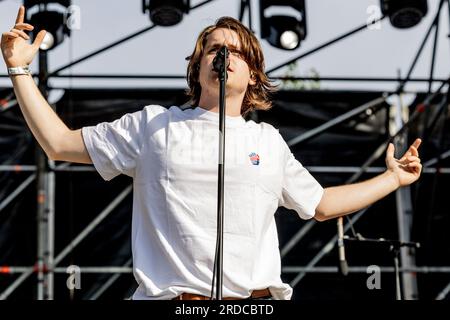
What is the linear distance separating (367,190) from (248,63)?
55 cm

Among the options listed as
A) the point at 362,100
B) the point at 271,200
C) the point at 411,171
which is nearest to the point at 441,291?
the point at 362,100

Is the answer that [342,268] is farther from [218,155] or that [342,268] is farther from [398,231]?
[218,155]

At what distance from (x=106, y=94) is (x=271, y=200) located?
16.2 ft

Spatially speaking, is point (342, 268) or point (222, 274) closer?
point (222, 274)

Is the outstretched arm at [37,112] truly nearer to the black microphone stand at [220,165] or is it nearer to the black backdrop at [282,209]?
the black microphone stand at [220,165]

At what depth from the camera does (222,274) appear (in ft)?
7.07

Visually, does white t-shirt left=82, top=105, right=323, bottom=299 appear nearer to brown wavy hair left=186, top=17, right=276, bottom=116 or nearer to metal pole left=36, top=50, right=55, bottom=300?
brown wavy hair left=186, top=17, right=276, bottom=116

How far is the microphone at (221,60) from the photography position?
2391mm

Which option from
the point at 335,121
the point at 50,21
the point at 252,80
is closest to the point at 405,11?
the point at 335,121

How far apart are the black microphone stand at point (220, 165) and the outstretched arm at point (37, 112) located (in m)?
0.40

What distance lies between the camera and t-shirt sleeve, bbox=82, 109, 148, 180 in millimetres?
2344

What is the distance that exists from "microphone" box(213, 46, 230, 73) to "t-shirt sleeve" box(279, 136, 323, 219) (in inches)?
12.5

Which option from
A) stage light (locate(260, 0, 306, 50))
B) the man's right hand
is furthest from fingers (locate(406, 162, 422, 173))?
stage light (locate(260, 0, 306, 50))

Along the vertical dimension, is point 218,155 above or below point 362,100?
below
